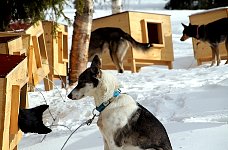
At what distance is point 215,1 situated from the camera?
1054 inches

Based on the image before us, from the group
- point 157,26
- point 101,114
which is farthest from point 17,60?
point 157,26

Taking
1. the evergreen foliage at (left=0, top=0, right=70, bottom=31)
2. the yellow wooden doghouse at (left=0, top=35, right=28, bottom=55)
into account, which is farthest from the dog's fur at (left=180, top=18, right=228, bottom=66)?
the yellow wooden doghouse at (left=0, top=35, right=28, bottom=55)

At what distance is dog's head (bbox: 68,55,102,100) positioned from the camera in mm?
4211

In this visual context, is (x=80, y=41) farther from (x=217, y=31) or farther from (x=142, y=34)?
(x=217, y=31)

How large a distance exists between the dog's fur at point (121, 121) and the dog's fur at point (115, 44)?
23.3 ft

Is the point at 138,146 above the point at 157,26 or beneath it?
beneath

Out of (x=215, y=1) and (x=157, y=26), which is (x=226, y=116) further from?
(x=215, y=1)

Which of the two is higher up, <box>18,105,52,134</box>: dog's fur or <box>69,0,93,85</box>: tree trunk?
<box>69,0,93,85</box>: tree trunk

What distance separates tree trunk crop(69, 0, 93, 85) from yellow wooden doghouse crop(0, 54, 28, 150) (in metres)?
4.81

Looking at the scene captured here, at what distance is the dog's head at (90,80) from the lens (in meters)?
4.21

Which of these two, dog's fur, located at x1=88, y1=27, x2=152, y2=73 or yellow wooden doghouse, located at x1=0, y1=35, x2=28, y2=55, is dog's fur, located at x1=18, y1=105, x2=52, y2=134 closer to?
yellow wooden doghouse, located at x1=0, y1=35, x2=28, y2=55

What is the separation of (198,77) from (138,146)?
5592 mm

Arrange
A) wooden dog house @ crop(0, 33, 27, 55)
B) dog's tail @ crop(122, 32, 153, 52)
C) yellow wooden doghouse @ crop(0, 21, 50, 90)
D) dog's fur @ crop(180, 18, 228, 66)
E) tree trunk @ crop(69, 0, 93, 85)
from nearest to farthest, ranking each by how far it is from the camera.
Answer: wooden dog house @ crop(0, 33, 27, 55), yellow wooden doghouse @ crop(0, 21, 50, 90), tree trunk @ crop(69, 0, 93, 85), dog's tail @ crop(122, 32, 153, 52), dog's fur @ crop(180, 18, 228, 66)

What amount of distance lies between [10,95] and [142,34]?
9.00 m
